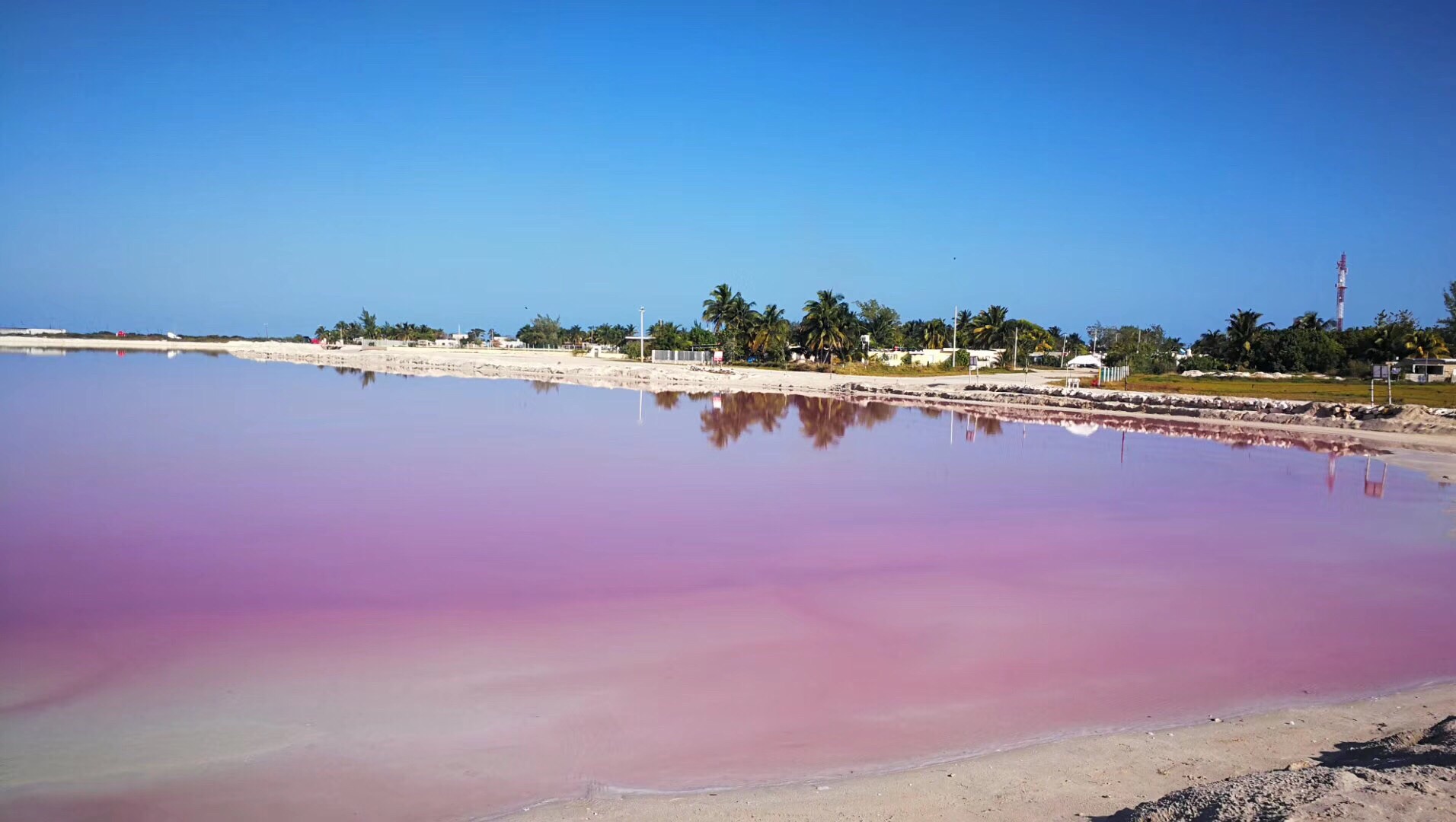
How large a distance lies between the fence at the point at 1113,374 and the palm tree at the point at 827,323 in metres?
18.6

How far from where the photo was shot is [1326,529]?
50.0ft

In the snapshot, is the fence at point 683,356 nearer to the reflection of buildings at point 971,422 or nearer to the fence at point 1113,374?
the fence at point 1113,374

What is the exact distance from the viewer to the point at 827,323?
69.2 metres

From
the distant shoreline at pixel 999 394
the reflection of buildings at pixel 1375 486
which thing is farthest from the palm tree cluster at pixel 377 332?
the reflection of buildings at pixel 1375 486

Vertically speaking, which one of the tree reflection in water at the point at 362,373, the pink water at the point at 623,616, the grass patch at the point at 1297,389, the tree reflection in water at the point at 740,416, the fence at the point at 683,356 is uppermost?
the fence at the point at 683,356

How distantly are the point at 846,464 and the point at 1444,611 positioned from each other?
12903 millimetres

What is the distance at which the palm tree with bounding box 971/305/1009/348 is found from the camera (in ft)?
268

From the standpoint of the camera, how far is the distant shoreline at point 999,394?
2952 cm

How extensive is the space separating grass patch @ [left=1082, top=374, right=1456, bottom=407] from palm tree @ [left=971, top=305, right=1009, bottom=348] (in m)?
24.4

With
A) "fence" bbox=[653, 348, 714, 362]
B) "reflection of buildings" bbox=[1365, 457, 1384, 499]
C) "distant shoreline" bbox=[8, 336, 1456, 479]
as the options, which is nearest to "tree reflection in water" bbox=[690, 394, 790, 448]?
"distant shoreline" bbox=[8, 336, 1456, 479]

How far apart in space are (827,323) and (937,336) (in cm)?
1763

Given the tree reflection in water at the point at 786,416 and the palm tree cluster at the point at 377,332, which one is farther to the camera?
the palm tree cluster at the point at 377,332

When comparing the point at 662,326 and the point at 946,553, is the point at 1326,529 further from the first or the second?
the point at 662,326

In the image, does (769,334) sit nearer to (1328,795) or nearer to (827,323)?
(827,323)
